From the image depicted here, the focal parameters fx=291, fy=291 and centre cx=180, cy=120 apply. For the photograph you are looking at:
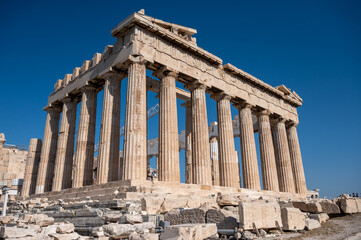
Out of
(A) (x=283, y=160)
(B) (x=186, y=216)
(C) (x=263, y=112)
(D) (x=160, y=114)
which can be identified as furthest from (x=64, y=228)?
(A) (x=283, y=160)

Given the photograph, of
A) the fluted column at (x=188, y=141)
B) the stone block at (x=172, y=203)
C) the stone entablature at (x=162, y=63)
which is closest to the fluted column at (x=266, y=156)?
the stone entablature at (x=162, y=63)

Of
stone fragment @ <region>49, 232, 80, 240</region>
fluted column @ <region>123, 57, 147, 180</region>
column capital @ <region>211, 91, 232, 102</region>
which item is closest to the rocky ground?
stone fragment @ <region>49, 232, 80, 240</region>

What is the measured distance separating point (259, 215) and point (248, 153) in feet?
52.3

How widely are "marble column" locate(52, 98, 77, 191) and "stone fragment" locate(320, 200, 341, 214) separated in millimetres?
17325

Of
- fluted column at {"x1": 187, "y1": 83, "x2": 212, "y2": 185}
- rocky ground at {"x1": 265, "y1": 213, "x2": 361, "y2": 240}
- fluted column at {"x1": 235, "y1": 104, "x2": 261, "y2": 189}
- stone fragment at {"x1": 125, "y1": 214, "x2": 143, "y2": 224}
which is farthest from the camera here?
fluted column at {"x1": 235, "y1": 104, "x2": 261, "y2": 189}

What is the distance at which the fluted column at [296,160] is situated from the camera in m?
29.4

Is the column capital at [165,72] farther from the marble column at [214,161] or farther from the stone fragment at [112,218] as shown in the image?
the marble column at [214,161]

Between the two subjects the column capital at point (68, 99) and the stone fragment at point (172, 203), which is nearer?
the stone fragment at point (172, 203)

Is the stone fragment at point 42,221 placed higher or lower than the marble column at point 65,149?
lower

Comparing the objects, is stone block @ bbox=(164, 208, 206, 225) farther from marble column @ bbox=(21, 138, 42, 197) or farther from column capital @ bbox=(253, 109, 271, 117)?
marble column @ bbox=(21, 138, 42, 197)

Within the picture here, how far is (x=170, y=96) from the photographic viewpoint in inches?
745

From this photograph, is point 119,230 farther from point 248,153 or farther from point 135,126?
point 248,153

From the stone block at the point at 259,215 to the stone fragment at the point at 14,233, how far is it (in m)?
5.35

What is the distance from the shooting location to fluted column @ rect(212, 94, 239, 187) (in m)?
21.3
